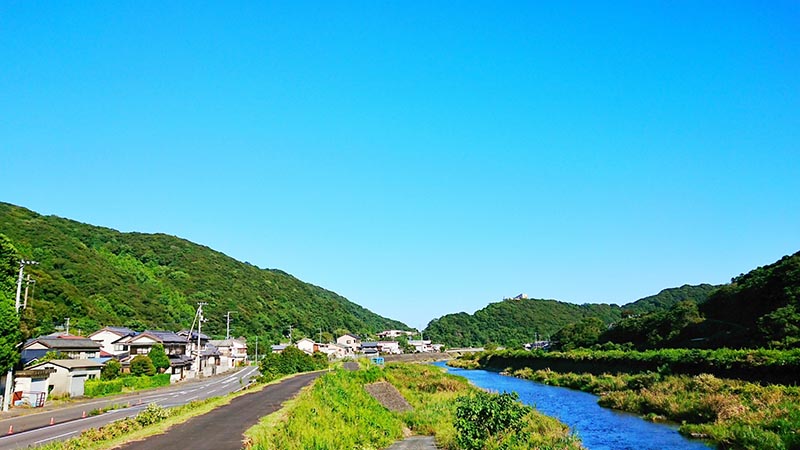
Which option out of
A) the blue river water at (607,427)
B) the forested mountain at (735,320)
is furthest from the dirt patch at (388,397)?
the forested mountain at (735,320)

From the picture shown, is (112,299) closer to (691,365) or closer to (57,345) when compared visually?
(57,345)

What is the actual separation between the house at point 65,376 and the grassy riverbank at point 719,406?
39873 millimetres

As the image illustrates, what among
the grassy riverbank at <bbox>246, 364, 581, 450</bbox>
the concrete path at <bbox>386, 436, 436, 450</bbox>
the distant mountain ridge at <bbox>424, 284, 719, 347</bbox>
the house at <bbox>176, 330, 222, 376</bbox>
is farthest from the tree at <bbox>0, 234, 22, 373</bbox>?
the distant mountain ridge at <bbox>424, 284, 719, 347</bbox>

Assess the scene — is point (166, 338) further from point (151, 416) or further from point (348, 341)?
point (348, 341)

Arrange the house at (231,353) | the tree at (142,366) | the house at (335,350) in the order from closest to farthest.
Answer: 1. the tree at (142,366)
2. the house at (231,353)
3. the house at (335,350)

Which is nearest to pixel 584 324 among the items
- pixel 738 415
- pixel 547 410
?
pixel 547 410

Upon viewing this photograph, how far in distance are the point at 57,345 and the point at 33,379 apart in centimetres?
1126

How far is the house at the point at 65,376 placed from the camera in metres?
38.5

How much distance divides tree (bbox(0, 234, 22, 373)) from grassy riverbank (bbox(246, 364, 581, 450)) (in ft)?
57.2

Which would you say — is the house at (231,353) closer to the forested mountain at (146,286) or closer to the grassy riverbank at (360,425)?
the forested mountain at (146,286)

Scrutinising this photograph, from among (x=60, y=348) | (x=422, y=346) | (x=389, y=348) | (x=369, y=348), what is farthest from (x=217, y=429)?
(x=422, y=346)

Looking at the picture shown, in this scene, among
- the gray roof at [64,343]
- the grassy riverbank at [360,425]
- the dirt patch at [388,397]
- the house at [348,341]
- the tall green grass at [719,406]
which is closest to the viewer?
the grassy riverbank at [360,425]

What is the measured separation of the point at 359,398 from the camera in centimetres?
2819

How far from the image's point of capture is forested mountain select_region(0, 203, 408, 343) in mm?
82062
